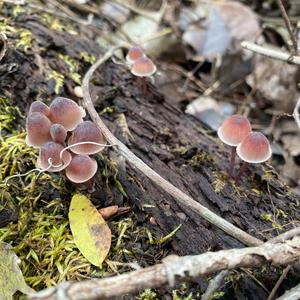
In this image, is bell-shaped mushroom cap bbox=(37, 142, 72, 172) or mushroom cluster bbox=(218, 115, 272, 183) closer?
bell-shaped mushroom cap bbox=(37, 142, 72, 172)

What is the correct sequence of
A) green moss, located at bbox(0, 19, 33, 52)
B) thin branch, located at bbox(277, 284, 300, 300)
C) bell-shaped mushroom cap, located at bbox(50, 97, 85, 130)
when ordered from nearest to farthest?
1. thin branch, located at bbox(277, 284, 300, 300)
2. bell-shaped mushroom cap, located at bbox(50, 97, 85, 130)
3. green moss, located at bbox(0, 19, 33, 52)

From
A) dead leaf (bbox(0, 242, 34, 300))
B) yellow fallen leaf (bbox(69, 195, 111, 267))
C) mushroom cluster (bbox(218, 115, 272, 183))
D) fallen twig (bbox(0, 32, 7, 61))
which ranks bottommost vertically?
dead leaf (bbox(0, 242, 34, 300))

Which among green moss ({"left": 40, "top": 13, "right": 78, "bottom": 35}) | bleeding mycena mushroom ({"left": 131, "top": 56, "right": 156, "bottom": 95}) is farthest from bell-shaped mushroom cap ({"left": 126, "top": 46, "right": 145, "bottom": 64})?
green moss ({"left": 40, "top": 13, "right": 78, "bottom": 35})

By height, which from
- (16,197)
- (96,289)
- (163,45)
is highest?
(96,289)

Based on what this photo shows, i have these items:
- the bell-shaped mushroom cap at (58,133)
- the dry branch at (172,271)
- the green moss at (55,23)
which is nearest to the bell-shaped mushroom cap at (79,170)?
the bell-shaped mushroom cap at (58,133)

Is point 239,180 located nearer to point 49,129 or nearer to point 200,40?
point 49,129

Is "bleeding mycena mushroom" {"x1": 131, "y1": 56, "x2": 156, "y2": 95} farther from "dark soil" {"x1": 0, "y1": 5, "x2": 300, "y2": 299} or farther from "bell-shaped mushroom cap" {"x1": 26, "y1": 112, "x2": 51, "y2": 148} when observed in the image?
"bell-shaped mushroom cap" {"x1": 26, "y1": 112, "x2": 51, "y2": 148}

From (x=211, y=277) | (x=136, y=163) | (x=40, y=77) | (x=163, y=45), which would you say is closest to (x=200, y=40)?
(x=163, y=45)

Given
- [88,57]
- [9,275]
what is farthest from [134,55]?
[9,275]
